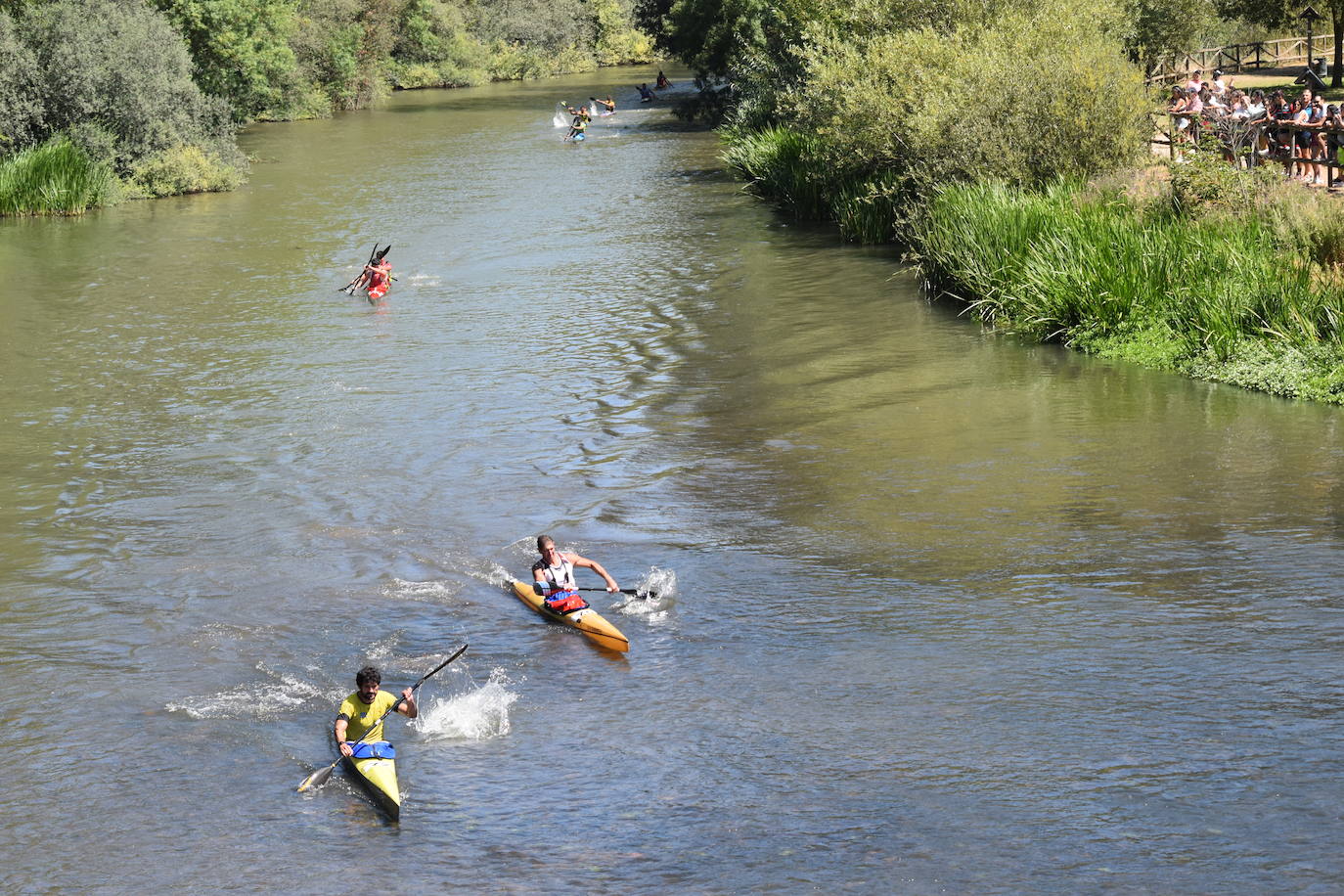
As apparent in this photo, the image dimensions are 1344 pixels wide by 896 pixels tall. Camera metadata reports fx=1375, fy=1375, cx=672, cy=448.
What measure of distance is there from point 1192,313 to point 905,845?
14.4 m

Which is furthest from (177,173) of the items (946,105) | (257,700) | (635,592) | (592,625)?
(592,625)

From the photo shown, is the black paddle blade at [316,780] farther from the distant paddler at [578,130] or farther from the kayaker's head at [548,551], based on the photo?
the distant paddler at [578,130]

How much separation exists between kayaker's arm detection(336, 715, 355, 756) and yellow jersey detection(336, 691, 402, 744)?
2cm

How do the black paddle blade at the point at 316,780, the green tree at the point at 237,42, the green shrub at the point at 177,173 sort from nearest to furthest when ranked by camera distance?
the black paddle blade at the point at 316,780
the green shrub at the point at 177,173
the green tree at the point at 237,42

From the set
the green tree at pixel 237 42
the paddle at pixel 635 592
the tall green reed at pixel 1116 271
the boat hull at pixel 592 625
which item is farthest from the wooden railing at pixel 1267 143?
the green tree at pixel 237 42

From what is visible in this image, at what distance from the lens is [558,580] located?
45.7 feet

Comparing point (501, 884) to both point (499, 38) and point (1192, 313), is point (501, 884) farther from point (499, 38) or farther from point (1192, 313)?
point (499, 38)

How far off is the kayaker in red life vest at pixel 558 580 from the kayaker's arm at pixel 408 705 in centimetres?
224

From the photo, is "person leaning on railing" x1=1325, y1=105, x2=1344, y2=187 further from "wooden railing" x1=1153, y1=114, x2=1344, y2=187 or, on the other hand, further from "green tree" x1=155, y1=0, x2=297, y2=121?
"green tree" x1=155, y1=0, x2=297, y2=121

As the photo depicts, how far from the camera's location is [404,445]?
19.9m

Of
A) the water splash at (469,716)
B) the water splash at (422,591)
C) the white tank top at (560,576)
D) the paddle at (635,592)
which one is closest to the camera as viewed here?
the water splash at (469,716)

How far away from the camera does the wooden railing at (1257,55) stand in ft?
175

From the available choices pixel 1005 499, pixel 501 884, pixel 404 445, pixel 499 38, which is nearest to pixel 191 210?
pixel 404 445

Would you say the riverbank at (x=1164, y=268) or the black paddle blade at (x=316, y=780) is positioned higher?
the riverbank at (x=1164, y=268)
